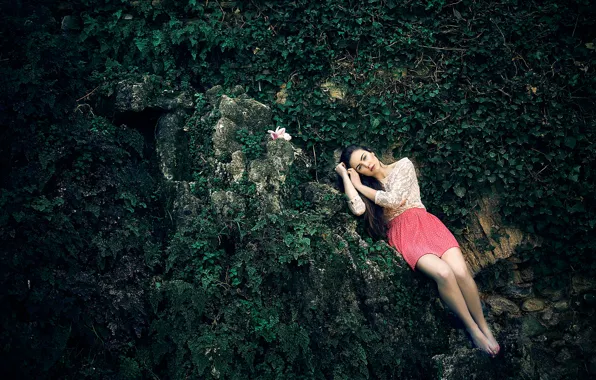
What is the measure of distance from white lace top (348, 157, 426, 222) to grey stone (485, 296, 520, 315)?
182cm

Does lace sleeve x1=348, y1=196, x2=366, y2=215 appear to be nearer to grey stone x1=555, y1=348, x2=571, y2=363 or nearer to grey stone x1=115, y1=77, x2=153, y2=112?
grey stone x1=115, y1=77, x2=153, y2=112

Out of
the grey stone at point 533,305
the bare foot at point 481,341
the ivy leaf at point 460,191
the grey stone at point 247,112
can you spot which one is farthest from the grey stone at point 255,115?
the grey stone at point 533,305

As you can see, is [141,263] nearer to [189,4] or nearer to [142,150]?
[142,150]

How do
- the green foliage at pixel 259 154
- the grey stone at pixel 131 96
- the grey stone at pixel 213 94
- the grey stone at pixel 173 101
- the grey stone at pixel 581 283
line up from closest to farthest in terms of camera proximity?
the green foliage at pixel 259 154, the grey stone at pixel 581 283, the grey stone at pixel 131 96, the grey stone at pixel 173 101, the grey stone at pixel 213 94

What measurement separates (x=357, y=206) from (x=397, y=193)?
570mm

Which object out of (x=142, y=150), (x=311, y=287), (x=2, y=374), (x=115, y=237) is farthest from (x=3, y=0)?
(x=311, y=287)

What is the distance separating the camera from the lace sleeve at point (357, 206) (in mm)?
6223

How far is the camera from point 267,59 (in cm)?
737

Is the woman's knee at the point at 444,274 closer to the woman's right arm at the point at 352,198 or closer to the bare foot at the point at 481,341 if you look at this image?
the bare foot at the point at 481,341

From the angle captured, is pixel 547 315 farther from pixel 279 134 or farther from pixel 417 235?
pixel 279 134

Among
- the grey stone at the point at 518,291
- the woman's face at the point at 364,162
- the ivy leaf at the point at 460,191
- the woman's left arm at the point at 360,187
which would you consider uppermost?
the woman's face at the point at 364,162

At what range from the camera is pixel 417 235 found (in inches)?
243

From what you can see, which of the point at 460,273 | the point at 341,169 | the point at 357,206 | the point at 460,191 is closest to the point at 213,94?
the point at 341,169

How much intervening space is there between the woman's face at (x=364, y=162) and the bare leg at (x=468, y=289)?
147cm
